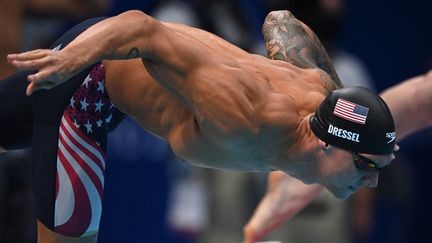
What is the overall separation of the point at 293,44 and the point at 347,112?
0.73 metres

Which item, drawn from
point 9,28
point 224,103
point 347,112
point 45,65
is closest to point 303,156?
point 347,112

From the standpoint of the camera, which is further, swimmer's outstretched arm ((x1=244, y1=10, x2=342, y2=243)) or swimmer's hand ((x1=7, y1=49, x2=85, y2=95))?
swimmer's outstretched arm ((x1=244, y1=10, x2=342, y2=243))

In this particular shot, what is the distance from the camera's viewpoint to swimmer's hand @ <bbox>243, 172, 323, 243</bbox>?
17.6 ft

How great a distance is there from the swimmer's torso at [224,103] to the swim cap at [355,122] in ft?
0.48

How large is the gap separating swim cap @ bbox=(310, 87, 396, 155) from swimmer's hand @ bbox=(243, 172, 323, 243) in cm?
100

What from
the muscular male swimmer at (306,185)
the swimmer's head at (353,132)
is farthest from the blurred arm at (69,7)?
the swimmer's head at (353,132)

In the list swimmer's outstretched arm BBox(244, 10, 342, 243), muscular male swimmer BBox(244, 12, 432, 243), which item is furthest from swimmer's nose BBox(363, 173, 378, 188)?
muscular male swimmer BBox(244, 12, 432, 243)

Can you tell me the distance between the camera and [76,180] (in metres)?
4.91

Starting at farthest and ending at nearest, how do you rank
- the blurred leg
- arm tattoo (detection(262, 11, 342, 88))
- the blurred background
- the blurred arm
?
the blurred background
the blurred arm
the blurred leg
arm tattoo (detection(262, 11, 342, 88))

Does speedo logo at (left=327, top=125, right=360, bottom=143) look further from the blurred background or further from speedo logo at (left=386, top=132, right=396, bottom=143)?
the blurred background

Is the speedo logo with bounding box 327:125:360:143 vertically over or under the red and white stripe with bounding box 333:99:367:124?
under

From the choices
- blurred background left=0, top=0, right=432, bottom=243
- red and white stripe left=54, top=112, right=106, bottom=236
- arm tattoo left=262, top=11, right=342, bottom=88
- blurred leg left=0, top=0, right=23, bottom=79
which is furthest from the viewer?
blurred background left=0, top=0, right=432, bottom=243

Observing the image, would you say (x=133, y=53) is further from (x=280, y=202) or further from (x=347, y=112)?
(x=280, y=202)

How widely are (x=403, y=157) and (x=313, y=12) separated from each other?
2153mm
